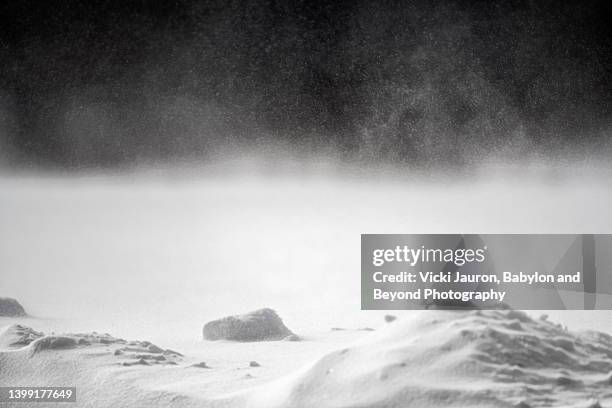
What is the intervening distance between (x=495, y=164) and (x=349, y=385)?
4.89ft

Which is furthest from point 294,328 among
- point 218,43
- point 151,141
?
point 218,43

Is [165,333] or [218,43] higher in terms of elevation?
[218,43]

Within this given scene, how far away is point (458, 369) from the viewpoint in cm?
211

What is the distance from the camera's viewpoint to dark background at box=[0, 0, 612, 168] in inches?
123

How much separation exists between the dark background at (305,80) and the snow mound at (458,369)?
112 cm

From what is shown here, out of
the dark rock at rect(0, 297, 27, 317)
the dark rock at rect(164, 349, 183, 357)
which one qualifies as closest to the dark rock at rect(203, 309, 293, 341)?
the dark rock at rect(164, 349, 183, 357)

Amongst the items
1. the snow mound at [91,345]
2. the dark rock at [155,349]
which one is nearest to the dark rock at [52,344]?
the snow mound at [91,345]

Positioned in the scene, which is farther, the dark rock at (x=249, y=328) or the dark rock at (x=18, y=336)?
the dark rock at (x=249, y=328)

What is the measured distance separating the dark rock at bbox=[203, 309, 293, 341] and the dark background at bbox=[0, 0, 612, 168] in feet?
2.79

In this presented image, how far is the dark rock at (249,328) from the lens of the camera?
2.90 metres

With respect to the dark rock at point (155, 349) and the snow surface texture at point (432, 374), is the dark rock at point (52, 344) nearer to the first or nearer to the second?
the snow surface texture at point (432, 374)

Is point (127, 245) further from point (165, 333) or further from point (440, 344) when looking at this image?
point (440, 344)

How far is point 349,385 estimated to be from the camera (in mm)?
2152

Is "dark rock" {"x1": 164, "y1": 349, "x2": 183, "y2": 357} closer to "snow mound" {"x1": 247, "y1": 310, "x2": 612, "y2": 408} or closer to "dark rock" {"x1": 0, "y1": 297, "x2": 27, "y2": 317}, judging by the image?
"snow mound" {"x1": 247, "y1": 310, "x2": 612, "y2": 408}
